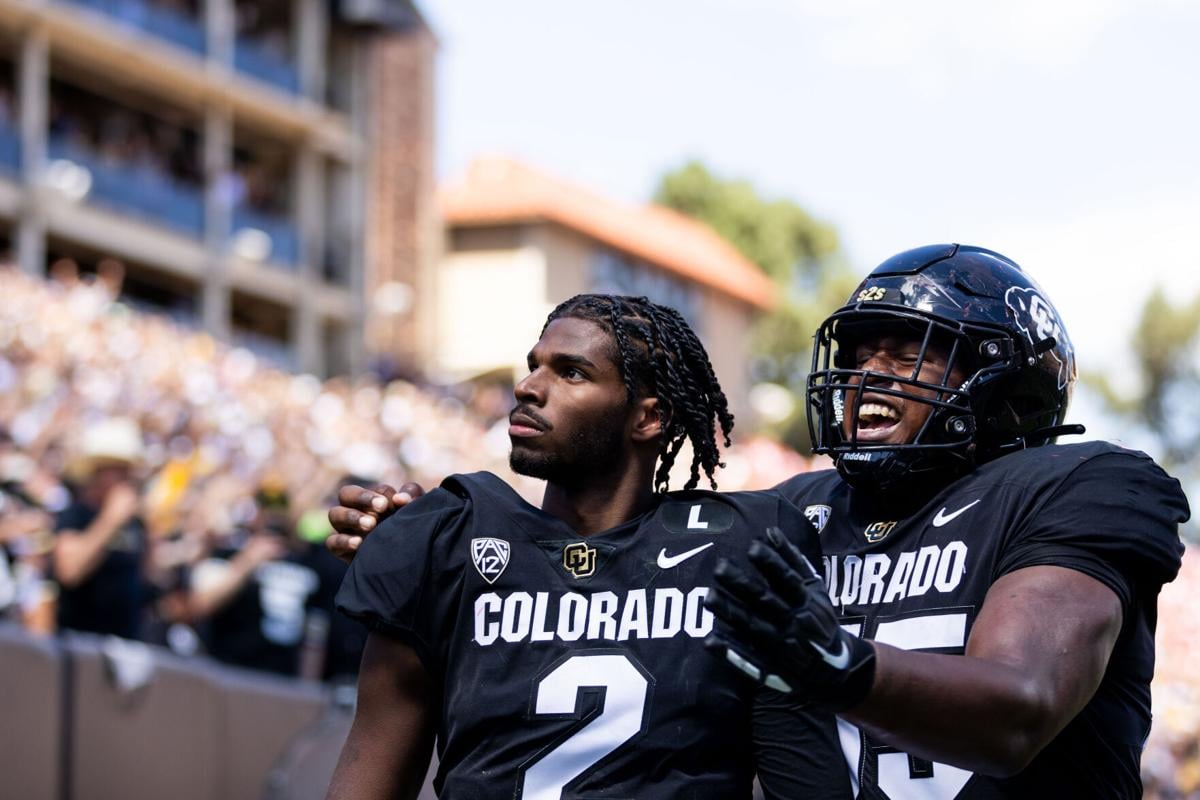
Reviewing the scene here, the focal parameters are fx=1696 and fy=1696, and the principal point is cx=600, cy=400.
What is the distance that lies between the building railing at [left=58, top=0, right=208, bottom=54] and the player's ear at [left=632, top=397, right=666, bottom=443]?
25010 millimetres

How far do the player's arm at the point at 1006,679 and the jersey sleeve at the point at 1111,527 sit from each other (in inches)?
1.8

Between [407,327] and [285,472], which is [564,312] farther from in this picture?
[407,327]

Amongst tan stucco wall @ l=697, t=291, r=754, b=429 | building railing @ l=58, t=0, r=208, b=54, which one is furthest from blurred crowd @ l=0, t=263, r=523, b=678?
tan stucco wall @ l=697, t=291, r=754, b=429

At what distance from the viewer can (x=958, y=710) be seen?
7.39 feet

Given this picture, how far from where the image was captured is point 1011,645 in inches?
94.5

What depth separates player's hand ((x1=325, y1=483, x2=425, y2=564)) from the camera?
306 cm

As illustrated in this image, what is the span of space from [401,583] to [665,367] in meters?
0.62

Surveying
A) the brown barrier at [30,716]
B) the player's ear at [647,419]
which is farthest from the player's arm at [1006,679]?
the brown barrier at [30,716]

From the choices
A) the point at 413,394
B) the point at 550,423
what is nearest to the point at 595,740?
the point at 550,423

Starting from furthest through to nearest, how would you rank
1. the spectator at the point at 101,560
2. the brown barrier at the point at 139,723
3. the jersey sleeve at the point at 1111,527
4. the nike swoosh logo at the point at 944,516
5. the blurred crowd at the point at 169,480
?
the blurred crowd at the point at 169,480 → the spectator at the point at 101,560 → the brown barrier at the point at 139,723 → the nike swoosh logo at the point at 944,516 → the jersey sleeve at the point at 1111,527

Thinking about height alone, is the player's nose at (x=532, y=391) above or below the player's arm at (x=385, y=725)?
above

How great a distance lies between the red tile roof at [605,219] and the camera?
36.0m

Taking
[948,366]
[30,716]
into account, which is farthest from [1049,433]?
[30,716]

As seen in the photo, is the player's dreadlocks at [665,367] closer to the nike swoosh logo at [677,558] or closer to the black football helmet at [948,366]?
the black football helmet at [948,366]
